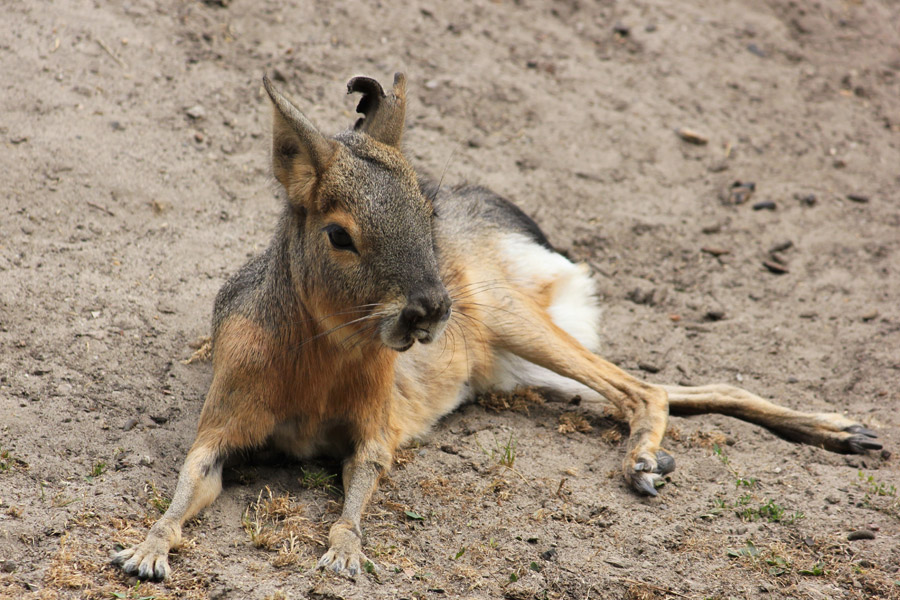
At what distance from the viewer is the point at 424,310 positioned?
3162 mm

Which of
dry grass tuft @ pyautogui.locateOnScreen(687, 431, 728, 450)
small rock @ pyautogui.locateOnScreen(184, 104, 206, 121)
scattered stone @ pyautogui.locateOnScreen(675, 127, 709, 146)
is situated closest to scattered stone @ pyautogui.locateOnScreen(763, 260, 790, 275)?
scattered stone @ pyautogui.locateOnScreen(675, 127, 709, 146)

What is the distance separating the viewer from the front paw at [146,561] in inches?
119

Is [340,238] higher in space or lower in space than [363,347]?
higher

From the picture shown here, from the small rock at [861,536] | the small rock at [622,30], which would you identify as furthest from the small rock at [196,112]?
the small rock at [861,536]

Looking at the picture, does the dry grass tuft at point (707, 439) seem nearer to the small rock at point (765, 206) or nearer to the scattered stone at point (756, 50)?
the small rock at point (765, 206)

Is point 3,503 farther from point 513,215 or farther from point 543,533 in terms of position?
point 513,215

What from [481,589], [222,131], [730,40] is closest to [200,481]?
[481,589]

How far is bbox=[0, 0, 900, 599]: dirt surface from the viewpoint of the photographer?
135 inches

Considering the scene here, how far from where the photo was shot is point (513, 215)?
17.6 feet

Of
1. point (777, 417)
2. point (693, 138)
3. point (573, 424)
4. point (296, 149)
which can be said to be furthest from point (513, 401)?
point (693, 138)

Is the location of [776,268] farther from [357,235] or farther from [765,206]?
[357,235]

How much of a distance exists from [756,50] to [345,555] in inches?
281

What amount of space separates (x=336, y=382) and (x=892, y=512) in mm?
2472

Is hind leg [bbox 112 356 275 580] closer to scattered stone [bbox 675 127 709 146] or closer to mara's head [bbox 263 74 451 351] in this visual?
→ mara's head [bbox 263 74 451 351]
